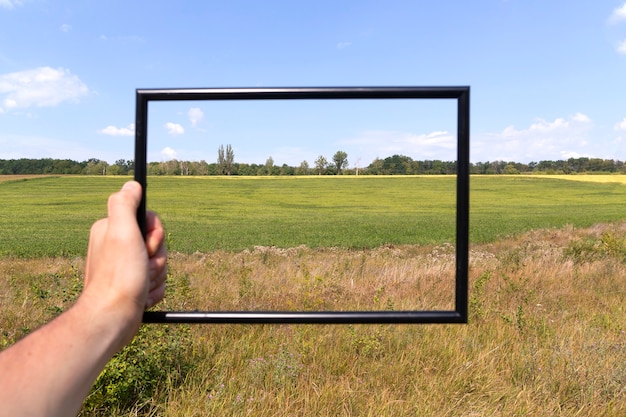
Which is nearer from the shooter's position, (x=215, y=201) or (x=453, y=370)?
(x=453, y=370)

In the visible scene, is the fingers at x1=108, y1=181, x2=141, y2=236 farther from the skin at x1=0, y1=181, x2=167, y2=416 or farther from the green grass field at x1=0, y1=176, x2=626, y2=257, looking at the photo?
the green grass field at x1=0, y1=176, x2=626, y2=257

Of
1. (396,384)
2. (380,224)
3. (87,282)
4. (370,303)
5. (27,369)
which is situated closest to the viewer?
(27,369)

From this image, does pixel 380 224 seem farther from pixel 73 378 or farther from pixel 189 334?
pixel 73 378

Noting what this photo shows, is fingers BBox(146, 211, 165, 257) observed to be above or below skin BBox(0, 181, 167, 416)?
above

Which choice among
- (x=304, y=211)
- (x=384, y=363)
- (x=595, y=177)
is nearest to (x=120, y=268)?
(x=384, y=363)

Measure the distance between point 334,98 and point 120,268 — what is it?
72cm

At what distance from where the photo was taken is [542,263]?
8555 millimetres

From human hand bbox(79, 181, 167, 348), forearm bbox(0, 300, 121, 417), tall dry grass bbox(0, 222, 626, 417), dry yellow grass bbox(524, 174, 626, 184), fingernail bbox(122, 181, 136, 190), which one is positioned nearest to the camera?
forearm bbox(0, 300, 121, 417)

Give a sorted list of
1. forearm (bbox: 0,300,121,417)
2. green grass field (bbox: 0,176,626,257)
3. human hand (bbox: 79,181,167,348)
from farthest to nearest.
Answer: green grass field (bbox: 0,176,626,257) < human hand (bbox: 79,181,167,348) < forearm (bbox: 0,300,121,417)

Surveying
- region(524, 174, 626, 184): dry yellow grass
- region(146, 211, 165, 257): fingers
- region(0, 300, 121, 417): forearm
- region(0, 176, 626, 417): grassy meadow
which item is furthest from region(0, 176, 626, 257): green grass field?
region(524, 174, 626, 184): dry yellow grass

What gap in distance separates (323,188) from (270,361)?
4361cm

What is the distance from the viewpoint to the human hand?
0.92 meters

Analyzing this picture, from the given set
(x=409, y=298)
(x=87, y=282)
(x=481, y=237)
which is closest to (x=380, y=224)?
(x=481, y=237)

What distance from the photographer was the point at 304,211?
36.2m
